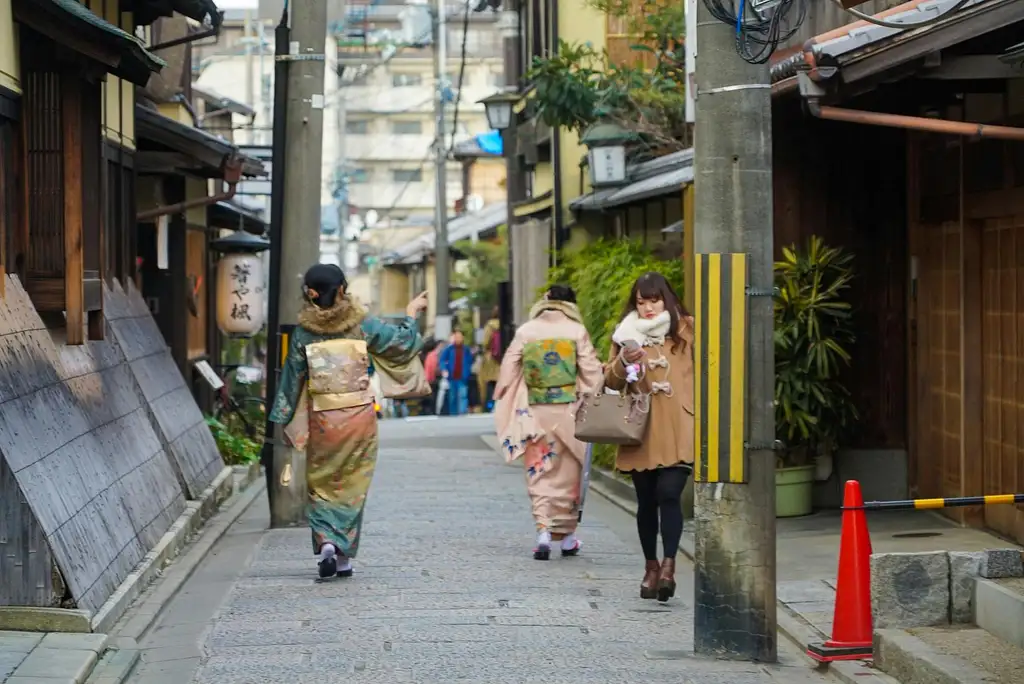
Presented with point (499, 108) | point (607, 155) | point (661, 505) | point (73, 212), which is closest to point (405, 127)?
point (499, 108)

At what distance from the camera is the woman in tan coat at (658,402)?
9.79m

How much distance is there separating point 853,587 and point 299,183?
7119 mm

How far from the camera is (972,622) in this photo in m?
8.10

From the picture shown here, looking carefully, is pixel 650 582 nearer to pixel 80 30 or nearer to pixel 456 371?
pixel 80 30

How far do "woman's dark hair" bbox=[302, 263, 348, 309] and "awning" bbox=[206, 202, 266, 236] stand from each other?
11677 millimetres

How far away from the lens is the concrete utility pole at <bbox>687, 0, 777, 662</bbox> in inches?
307

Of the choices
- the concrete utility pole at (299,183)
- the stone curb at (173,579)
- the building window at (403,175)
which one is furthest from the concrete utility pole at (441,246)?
the building window at (403,175)

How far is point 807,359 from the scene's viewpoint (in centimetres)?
1284

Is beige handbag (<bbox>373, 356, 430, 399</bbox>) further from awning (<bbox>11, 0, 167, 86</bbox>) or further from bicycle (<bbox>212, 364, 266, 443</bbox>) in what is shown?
bicycle (<bbox>212, 364, 266, 443</bbox>)

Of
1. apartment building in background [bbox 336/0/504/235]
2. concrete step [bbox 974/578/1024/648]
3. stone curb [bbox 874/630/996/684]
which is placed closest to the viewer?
stone curb [bbox 874/630/996/684]

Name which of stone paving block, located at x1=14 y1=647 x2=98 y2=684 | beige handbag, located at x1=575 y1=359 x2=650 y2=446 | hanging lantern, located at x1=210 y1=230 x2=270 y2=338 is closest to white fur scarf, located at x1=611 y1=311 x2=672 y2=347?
beige handbag, located at x1=575 y1=359 x2=650 y2=446

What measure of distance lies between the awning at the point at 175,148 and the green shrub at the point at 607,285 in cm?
399

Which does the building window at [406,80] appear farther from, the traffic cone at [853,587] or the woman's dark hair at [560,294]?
the traffic cone at [853,587]

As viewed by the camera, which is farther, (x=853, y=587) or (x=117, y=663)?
(x=853, y=587)
